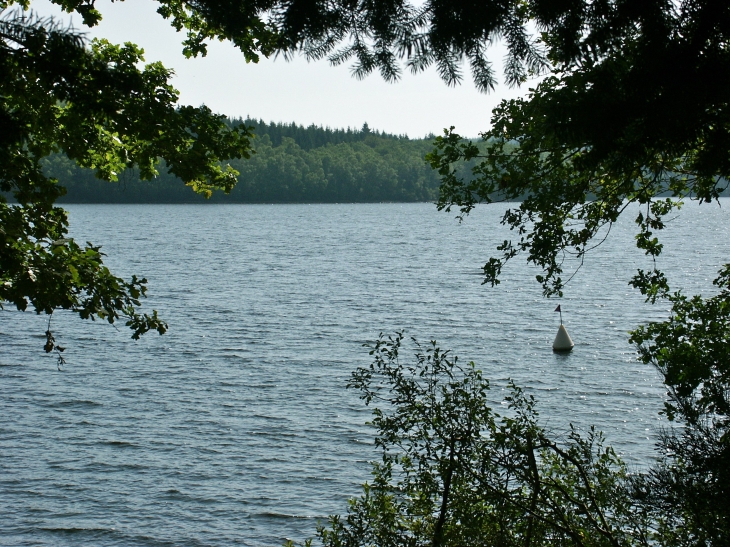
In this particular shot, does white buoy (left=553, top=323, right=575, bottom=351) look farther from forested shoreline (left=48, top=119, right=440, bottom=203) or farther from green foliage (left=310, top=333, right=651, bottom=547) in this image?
forested shoreline (left=48, top=119, right=440, bottom=203)

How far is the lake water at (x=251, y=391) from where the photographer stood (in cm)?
1662

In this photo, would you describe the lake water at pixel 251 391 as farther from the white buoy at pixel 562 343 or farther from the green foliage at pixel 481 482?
the green foliage at pixel 481 482

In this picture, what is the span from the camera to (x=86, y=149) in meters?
8.72

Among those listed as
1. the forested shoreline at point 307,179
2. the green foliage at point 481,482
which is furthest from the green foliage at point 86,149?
the forested shoreline at point 307,179

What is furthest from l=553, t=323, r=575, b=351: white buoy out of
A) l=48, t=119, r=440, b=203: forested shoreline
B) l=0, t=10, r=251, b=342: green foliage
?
l=48, t=119, r=440, b=203: forested shoreline

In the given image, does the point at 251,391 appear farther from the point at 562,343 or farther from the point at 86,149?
the point at 86,149

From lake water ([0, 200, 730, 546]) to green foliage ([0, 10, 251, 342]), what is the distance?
30.1 ft

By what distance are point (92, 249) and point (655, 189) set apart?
6.19 meters

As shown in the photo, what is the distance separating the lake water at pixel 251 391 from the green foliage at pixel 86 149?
9165 mm

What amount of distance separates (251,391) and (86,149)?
16834 mm

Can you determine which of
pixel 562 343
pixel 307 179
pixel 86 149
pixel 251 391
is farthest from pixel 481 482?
pixel 307 179

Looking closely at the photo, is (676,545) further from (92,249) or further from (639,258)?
(639,258)

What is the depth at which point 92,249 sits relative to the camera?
7941 mm

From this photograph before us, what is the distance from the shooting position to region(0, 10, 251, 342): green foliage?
610 cm
